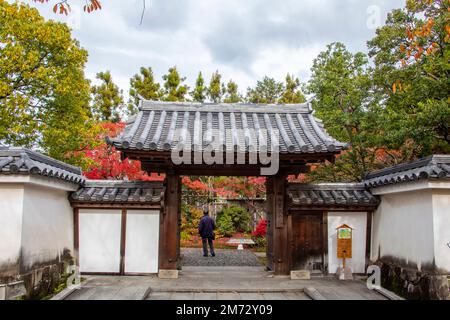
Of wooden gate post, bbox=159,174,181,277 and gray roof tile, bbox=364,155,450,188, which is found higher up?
gray roof tile, bbox=364,155,450,188

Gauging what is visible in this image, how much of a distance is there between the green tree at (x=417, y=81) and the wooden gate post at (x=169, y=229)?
6574 millimetres

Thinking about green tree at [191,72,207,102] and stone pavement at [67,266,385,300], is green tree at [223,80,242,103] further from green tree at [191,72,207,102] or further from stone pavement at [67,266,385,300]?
stone pavement at [67,266,385,300]

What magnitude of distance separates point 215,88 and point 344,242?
1777 centimetres

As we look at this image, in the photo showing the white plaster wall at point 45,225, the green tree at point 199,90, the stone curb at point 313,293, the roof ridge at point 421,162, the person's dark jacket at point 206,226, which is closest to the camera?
the white plaster wall at point 45,225

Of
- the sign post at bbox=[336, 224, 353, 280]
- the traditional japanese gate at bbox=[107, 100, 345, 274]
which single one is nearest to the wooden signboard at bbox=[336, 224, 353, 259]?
the sign post at bbox=[336, 224, 353, 280]

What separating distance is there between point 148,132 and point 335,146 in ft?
15.3

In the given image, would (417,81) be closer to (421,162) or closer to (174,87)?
(421,162)

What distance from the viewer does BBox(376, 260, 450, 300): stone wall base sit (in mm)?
7105

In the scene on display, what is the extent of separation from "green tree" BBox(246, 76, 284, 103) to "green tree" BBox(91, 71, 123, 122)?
32.0 feet

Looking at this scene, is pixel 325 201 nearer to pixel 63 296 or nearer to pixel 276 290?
pixel 276 290

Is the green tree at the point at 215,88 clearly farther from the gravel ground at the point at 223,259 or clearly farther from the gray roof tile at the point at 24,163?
the gray roof tile at the point at 24,163

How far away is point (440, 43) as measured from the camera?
11344 mm

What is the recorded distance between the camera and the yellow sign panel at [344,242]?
964 cm

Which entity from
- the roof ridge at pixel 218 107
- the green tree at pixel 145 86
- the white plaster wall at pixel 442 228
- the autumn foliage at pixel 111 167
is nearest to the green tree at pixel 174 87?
the green tree at pixel 145 86
